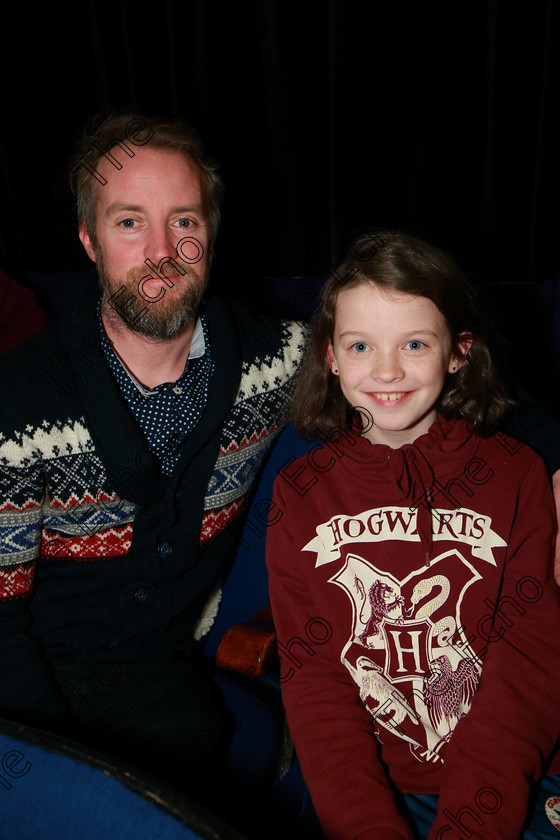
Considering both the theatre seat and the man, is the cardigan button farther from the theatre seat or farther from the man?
the theatre seat

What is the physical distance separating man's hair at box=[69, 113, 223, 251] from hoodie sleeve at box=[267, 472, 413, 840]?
669 millimetres

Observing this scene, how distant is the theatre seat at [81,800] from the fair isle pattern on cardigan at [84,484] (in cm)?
56

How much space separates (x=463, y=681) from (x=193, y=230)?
0.94 m

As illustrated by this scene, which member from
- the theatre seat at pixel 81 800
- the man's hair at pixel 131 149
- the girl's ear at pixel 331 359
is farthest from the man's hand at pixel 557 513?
the man's hair at pixel 131 149

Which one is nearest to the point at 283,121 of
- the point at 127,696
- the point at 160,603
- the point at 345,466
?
the point at 345,466

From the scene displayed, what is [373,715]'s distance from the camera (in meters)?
0.98

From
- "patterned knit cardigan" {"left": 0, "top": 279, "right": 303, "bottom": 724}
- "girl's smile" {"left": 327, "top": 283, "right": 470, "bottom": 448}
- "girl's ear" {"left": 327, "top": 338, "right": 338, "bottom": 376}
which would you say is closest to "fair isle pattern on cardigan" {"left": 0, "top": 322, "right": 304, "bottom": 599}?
"patterned knit cardigan" {"left": 0, "top": 279, "right": 303, "bottom": 724}

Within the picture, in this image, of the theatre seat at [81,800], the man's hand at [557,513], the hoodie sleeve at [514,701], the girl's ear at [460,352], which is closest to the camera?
the theatre seat at [81,800]

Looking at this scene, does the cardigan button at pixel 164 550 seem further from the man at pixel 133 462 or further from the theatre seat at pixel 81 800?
the theatre seat at pixel 81 800

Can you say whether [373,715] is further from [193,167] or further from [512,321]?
[193,167]

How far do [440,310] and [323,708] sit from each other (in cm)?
64

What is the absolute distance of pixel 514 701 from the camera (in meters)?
0.90

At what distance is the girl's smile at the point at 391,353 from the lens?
1.01 meters

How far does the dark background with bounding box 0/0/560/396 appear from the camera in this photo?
6.19 feet
